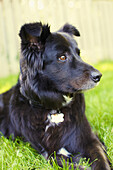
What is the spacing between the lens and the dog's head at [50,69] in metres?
2.30

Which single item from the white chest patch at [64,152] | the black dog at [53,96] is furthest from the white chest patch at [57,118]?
the white chest patch at [64,152]

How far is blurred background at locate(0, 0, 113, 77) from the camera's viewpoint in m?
6.91

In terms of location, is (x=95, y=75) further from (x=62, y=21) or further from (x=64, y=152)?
(x=62, y=21)

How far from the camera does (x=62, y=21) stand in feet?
25.7

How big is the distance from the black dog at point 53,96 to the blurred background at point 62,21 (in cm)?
374

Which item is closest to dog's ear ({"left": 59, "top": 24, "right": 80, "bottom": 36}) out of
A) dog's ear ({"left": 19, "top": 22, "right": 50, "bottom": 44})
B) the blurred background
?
dog's ear ({"left": 19, "top": 22, "right": 50, "bottom": 44})

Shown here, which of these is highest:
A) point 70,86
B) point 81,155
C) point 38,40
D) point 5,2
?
point 5,2

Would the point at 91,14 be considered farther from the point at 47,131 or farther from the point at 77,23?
the point at 47,131

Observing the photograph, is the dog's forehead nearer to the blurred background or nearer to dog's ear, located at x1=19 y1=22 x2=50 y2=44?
dog's ear, located at x1=19 y1=22 x2=50 y2=44

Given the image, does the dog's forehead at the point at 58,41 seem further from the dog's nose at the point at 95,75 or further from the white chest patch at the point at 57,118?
the white chest patch at the point at 57,118

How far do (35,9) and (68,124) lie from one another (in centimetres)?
590

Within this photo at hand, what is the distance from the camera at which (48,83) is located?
2379 millimetres

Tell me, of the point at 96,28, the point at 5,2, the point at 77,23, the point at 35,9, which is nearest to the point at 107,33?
the point at 96,28

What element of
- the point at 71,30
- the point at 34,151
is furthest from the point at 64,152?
the point at 71,30
